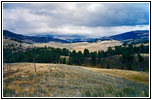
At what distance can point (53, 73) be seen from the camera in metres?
77.2

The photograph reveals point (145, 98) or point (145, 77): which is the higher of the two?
point (145, 98)

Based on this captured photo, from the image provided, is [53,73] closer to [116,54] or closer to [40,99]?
[40,99]

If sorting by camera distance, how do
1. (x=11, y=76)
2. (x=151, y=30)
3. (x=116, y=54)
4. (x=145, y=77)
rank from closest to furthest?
(x=151, y=30), (x=11, y=76), (x=145, y=77), (x=116, y=54)

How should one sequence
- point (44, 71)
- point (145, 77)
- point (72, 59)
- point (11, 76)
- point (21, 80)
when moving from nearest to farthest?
point (21, 80), point (11, 76), point (44, 71), point (145, 77), point (72, 59)

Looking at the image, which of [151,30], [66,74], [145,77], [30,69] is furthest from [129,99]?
[145,77]

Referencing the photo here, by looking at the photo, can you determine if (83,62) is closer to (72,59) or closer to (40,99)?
(72,59)

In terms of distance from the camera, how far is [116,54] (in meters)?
174

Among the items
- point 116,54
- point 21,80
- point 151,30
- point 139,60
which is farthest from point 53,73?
point 116,54

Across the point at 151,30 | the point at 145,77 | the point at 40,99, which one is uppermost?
the point at 151,30

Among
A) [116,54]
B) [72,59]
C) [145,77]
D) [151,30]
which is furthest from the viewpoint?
[116,54]

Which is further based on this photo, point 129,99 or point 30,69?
point 30,69

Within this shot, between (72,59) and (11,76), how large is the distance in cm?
9030

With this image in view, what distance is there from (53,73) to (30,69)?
13.2m

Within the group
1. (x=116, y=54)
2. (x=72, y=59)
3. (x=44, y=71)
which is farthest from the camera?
(x=116, y=54)
